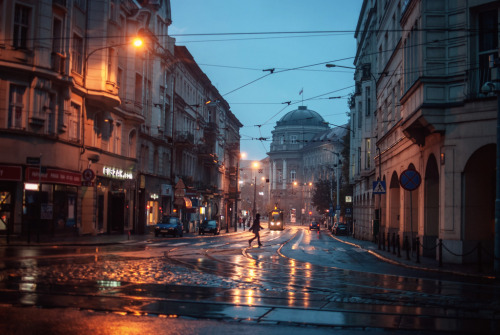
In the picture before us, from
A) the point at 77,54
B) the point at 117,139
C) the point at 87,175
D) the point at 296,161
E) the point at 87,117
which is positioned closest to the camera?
the point at 87,175

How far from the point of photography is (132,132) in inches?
1868

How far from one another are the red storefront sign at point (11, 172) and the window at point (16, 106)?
2.10 meters

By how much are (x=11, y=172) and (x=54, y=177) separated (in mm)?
3126

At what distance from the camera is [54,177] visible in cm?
3291

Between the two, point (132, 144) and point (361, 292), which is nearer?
point (361, 292)

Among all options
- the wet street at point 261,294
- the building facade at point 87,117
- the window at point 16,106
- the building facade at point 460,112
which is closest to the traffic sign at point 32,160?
the building facade at point 87,117

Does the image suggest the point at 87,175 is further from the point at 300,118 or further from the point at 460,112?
the point at 300,118

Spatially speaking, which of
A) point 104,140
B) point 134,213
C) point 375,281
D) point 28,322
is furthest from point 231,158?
point 28,322

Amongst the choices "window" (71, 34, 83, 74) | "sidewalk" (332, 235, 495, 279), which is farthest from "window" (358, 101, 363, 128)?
"sidewalk" (332, 235, 495, 279)

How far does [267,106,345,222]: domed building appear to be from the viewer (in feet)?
492

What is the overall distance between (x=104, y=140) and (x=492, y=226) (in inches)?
1083

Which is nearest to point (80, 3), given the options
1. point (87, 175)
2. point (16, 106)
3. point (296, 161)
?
point (16, 106)

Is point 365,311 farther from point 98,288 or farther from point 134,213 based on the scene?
point 134,213

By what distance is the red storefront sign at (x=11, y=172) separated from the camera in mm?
29797
